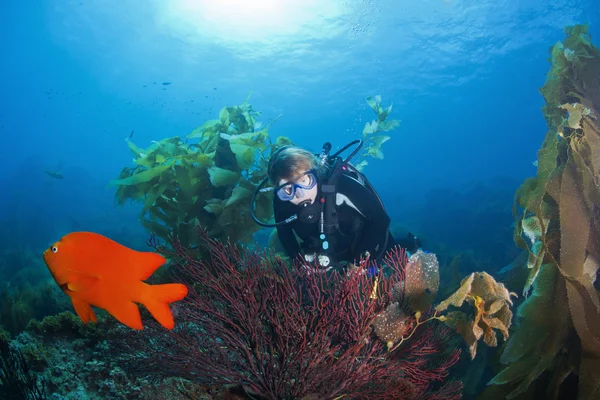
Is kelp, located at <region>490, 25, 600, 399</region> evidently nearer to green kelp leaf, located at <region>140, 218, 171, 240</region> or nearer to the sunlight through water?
green kelp leaf, located at <region>140, 218, 171, 240</region>

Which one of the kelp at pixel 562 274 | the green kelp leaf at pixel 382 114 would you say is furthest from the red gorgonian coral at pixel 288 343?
the green kelp leaf at pixel 382 114

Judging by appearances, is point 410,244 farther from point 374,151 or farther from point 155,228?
point 155,228

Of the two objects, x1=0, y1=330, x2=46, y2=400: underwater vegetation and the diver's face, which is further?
the diver's face

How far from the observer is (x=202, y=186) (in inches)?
160

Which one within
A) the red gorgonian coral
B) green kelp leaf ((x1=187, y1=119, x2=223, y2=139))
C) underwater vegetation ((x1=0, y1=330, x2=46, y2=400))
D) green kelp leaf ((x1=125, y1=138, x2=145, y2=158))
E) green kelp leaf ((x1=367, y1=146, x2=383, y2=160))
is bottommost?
underwater vegetation ((x1=0, y1=330, x2=46, y2=400))

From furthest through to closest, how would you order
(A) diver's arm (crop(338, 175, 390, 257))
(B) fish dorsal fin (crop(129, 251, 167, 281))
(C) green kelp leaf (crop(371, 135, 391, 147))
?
(C) green kelp leaf (crop(371, 135, 391, 147)), (A) diver's arm (crop(338, 175, 390, 257)), (B) fish dorsal fin (crop(129, 251, 167, 281))

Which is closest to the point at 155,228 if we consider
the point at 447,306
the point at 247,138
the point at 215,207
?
the point at 215,207

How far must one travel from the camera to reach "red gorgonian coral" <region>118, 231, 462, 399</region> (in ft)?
→ 5.45

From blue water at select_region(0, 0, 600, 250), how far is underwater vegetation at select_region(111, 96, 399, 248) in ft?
47.8

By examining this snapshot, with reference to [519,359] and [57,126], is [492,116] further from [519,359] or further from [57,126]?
[57,126]

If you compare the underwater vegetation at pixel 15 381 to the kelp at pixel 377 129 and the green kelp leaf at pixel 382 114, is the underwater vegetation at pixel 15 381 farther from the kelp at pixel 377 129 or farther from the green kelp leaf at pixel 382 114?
the green kelp leaf at pixel 382 114

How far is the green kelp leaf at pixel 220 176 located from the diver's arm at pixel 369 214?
150 cm

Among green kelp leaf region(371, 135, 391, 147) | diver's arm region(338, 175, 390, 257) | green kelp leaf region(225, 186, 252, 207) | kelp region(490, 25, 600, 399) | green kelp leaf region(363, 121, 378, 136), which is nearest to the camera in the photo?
kelp region(490, 25, 600, 399)

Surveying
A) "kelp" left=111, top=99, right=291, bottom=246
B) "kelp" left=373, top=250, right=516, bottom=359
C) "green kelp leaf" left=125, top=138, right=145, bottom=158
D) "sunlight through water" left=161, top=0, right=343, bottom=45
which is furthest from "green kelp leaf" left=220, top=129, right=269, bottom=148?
"sunlight through water" left=161, top=0, right=343, bottom=45
